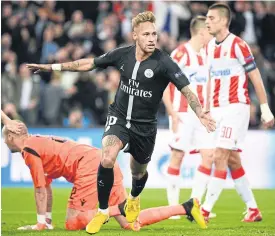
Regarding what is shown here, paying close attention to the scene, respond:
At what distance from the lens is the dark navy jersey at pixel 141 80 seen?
10008 millimetres

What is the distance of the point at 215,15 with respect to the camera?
12.3 meters

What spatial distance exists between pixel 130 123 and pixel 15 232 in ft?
6.35

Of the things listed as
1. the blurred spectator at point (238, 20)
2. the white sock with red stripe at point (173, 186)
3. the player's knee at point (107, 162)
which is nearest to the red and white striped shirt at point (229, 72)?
the white sock with red stripe at point (173, 186)

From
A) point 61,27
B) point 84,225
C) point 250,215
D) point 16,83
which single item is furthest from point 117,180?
point 61,27

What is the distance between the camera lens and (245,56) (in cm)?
1200

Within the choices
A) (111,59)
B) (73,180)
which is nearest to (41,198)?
(73,180)

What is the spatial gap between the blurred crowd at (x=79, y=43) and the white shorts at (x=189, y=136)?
19.1 ft

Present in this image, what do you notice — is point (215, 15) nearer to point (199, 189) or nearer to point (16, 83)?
point (199, 189)

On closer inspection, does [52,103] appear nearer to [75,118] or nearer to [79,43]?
[75,118]

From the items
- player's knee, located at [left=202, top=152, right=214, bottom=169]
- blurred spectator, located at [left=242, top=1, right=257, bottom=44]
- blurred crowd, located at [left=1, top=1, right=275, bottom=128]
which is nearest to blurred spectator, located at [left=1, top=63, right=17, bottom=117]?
blurred crowd, located at [left=1, top=1, right=275, bottom=128]

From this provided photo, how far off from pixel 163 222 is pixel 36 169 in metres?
2.27

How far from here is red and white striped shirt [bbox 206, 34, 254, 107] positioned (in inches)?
478

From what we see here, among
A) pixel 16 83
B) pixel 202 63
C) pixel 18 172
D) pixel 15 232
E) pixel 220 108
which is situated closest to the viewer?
pixel 15 232

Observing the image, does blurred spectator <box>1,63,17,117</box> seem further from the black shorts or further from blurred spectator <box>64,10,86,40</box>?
the black shorts
